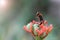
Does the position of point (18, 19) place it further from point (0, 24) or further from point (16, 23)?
point (0, 24)

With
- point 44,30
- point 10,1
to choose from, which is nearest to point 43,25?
point 44,30

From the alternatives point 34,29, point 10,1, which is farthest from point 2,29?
point 34,29

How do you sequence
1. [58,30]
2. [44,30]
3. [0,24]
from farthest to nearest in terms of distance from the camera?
[0,24] < [58,30] < [44,30]

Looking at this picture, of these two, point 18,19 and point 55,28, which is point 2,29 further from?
point 55,28

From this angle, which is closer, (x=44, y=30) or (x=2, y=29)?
(x=44, y=30)

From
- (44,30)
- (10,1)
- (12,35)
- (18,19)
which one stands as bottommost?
(44,30)

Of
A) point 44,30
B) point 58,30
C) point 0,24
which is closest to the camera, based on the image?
point 44,30

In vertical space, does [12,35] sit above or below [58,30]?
above
